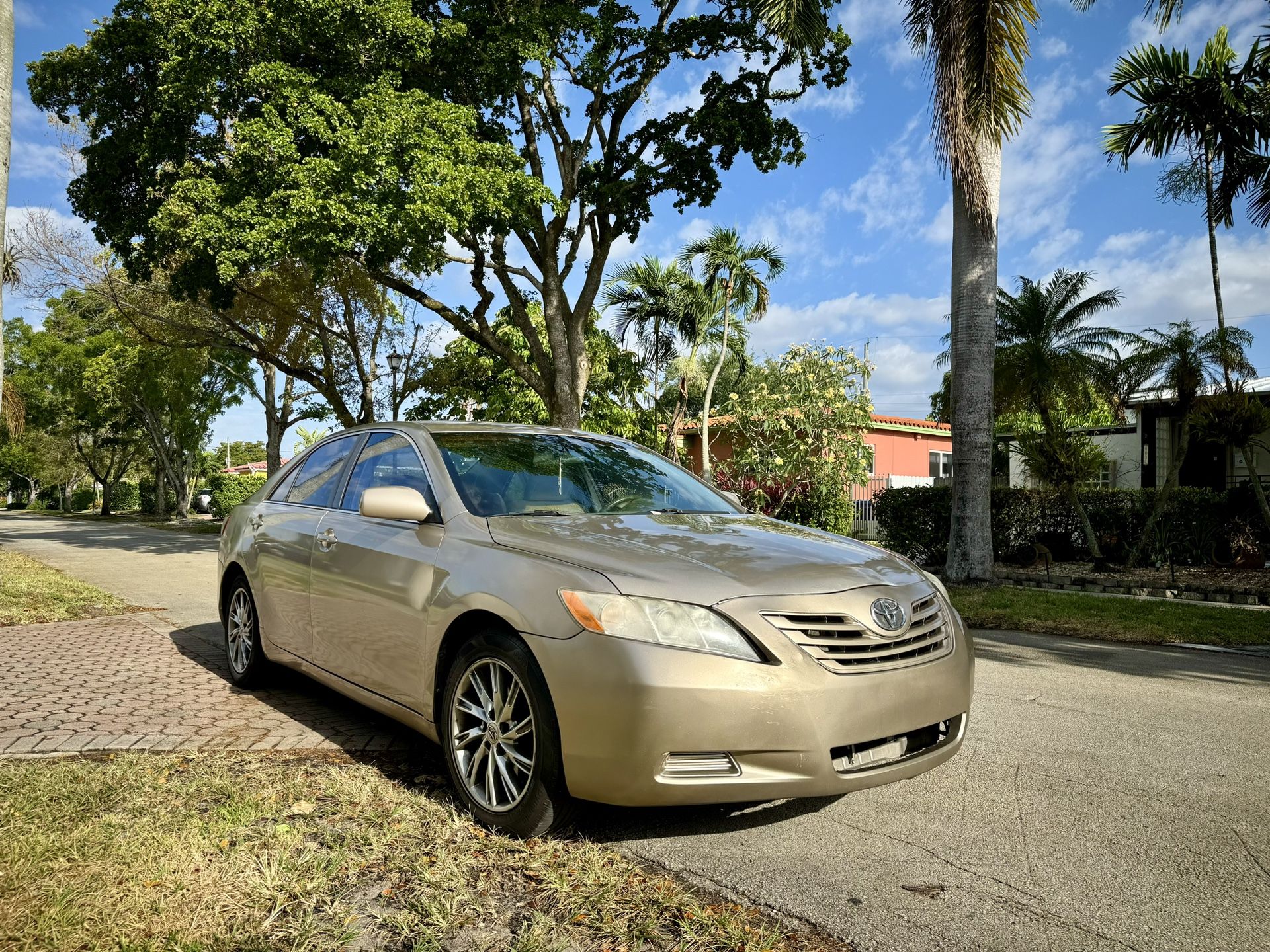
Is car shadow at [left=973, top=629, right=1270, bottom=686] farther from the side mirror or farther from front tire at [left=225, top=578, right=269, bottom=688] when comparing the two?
front tire at [left=225, top=578, right=269, bottom=688]

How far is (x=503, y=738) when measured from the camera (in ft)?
11.3

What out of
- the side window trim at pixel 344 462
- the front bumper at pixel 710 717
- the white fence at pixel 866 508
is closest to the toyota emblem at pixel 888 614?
the front bumper at pixel 710 717

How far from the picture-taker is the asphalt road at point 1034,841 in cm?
284

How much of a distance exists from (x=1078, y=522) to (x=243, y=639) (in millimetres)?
15079

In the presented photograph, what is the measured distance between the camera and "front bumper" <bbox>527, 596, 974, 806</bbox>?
300cm

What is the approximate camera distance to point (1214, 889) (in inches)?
121

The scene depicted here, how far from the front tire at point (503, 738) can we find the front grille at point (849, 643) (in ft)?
2.86

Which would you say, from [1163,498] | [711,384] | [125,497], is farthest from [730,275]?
[125,497]

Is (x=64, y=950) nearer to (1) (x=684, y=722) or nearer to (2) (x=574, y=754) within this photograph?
(2) (x=574, y=754)

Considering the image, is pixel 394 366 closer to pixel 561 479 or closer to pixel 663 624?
pixel 561 479

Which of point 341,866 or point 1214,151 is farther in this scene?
point 1214,151

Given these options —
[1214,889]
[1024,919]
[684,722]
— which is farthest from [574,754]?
[1214,889]

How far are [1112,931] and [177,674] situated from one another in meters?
5.61

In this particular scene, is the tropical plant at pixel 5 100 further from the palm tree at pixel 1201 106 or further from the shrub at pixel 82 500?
the shrub at pixel 82 500
